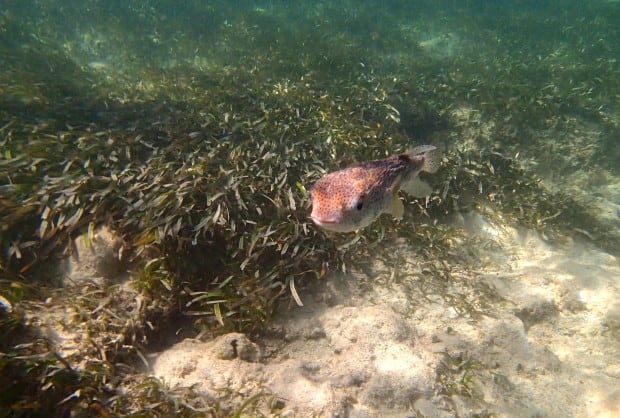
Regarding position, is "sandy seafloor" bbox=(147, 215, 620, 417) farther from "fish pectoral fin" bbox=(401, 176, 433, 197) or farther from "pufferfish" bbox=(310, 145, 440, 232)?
"pufferfish" bbox=(310, 145, 440, 232)

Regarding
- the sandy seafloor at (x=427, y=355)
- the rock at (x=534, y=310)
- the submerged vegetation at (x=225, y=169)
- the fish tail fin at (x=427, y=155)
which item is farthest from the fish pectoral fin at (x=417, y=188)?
the rock at (x=534, y=310)

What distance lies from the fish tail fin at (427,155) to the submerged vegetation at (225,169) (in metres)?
1.12

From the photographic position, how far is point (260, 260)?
362 centimetres

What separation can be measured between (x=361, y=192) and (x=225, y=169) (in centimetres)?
256

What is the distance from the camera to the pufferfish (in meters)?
2.29

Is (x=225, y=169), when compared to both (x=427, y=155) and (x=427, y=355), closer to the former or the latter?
(x=427, y=155)

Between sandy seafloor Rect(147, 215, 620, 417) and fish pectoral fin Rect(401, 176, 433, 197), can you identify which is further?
fish pectoral fin Rect(401, 176, 433, 197)

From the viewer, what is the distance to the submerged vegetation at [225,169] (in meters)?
2.93

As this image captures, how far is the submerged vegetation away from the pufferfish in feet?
3.98

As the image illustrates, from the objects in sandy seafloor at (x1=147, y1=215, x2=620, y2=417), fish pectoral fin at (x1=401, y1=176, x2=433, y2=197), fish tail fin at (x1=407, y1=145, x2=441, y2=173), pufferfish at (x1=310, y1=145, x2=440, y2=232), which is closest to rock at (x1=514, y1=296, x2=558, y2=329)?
sandy seafloor at (x1=147, y1=215, x2=620, y2=417)

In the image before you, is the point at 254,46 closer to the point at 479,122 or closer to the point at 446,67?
the point at 446,67

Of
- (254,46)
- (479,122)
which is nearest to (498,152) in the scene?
(479,122)

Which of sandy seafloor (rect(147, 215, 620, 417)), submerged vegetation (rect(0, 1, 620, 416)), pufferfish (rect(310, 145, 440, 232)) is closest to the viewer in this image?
pufferfish (rect(310, 145, 440, 232))

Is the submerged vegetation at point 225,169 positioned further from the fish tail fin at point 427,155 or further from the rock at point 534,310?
the fish tail fin at point 427,155
